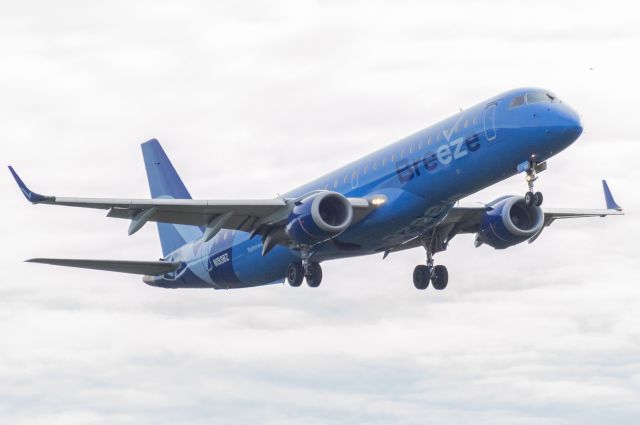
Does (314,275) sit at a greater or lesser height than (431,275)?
lesser

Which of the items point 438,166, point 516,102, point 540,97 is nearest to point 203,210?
point 438,166

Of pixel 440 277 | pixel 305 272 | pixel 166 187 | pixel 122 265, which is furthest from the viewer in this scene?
pixel 166 187

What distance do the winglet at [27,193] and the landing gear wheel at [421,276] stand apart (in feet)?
56.5

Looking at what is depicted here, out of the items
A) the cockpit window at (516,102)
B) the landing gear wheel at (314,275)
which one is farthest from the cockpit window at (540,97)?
the landing gear wheel at (314,275)

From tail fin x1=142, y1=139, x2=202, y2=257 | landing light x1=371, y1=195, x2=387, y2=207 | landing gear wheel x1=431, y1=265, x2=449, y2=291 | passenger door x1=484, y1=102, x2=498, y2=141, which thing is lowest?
landing gear wheel x1=431, y1=265, x2=449, y2=291

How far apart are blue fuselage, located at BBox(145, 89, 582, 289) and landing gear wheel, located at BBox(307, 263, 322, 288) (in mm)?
560

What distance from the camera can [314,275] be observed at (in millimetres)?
54594

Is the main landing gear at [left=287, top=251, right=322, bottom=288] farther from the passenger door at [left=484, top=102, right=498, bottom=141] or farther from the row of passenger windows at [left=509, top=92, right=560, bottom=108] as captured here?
the row of passenger windows at [left=509, top=92, right=560, bottom=108]

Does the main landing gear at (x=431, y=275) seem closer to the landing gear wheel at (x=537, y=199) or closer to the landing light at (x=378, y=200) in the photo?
the landing light at (x=378, y=200)

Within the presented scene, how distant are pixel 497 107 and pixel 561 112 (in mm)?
2391

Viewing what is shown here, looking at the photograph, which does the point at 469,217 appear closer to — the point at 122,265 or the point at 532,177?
the point at 532,177

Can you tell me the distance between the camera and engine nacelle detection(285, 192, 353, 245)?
167 ft

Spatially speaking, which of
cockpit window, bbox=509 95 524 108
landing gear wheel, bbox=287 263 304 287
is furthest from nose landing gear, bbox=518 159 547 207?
landing gear wheel, bbox=287 263 304 287

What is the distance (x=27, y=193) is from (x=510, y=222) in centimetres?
1970
